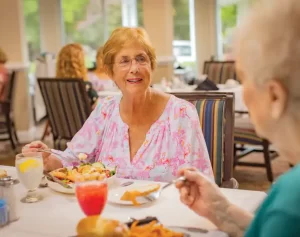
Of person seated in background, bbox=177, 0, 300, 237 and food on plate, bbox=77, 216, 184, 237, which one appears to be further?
food on plate, bbox=77, 216, 184, 237

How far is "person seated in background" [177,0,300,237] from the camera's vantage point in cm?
79

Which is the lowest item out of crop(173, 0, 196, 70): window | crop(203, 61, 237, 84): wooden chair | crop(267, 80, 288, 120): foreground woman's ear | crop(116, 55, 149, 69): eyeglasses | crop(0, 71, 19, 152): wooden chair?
crop(0, 71, 19, 152): wooden chair

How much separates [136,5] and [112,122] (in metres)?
6.93

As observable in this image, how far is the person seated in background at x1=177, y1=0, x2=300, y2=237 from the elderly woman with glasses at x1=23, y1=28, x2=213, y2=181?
959 mm

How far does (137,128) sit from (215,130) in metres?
0.37

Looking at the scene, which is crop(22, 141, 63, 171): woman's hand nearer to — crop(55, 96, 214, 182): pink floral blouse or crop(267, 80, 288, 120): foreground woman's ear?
crop(55, 96, 214, 182): pink floral blouse

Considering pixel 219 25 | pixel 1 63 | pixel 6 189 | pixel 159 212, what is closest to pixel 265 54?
pixel 159 212

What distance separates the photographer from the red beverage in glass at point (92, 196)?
1.18m

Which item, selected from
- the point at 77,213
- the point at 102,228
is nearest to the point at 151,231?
the point at 102,228

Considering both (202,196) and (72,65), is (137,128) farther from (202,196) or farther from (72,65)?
(72,65)

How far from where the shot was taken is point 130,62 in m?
1.98

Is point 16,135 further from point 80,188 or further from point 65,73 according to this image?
point 80,188

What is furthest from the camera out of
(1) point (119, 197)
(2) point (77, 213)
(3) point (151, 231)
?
(1) point (119, 197)

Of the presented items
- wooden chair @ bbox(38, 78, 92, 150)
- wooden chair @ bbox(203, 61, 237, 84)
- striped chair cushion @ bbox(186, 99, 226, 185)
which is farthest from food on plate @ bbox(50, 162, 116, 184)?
wooden chair @ bbox(203, 61, 237, 84)
